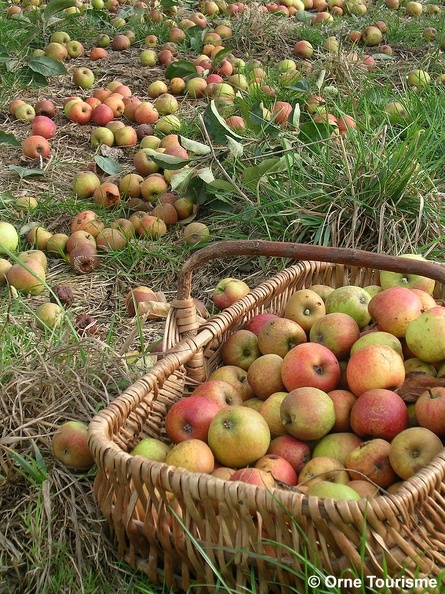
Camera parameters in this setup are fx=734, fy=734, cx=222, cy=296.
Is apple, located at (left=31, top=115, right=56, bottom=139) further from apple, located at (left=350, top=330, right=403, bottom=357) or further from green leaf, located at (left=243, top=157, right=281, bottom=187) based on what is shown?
apple, located at (left=350, top=330, right=403, bottom=357)

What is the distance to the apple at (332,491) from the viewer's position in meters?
1.61

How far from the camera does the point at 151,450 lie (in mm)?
1939

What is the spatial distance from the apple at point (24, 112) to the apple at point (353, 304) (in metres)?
3.22

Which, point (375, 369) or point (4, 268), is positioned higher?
point (375, 369)

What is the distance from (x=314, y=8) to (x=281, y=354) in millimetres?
5635

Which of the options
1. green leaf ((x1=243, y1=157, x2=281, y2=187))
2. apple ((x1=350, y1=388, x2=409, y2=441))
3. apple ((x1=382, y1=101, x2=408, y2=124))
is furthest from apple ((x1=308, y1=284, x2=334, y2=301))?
apple ((x1=382, y1=101, x2=408, y2=124))

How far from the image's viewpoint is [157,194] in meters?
3.93

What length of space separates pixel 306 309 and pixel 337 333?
220 millimetres

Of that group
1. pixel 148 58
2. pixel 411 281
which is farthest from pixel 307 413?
pixel 148 58

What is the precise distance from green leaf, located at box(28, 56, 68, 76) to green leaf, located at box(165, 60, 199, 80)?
735 millimetres

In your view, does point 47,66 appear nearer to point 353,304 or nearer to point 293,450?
point 353,304

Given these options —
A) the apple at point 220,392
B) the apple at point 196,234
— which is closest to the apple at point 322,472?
the apple at point 220,392

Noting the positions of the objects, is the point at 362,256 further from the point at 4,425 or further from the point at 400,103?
the point at 400,103

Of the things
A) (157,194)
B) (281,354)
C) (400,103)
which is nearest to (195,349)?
(281,354)
